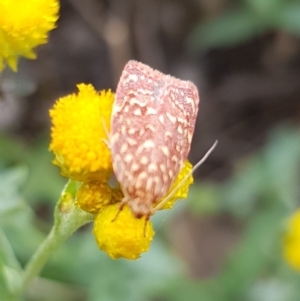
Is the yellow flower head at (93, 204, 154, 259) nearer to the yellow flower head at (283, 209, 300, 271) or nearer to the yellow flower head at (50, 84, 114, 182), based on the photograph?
the yellow flower head at (50, 84, 114, 182)

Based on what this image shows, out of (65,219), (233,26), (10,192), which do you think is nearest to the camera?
(65,219)

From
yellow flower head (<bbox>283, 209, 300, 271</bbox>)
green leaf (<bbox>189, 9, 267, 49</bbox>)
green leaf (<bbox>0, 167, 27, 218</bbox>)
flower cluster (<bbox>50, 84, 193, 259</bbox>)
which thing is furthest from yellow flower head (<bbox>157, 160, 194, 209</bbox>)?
green leaf (<bbox>189, 9, 267, 49</bbox>)

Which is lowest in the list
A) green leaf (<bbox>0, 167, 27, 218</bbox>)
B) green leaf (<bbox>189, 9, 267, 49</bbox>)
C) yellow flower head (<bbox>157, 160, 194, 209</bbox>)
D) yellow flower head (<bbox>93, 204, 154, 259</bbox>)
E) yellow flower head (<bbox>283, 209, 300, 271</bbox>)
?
yellow flower head (<bbox>93, 204, 154, 259</bbox>)

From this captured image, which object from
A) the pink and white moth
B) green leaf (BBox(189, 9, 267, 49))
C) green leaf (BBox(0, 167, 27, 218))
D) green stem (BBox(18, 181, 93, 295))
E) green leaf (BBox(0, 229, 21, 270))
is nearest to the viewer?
the pink and white moth

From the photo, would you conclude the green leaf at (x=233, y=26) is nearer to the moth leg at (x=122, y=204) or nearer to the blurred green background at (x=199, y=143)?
the blurred green background at (x=199, y=143)

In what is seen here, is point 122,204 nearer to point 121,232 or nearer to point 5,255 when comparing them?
point 121,232

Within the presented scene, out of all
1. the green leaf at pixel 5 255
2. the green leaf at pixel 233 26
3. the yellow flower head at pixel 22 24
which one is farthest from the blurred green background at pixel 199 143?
the yellow flower head at pixel 22 24

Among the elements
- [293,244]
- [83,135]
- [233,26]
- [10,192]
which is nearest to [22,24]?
[83,135]

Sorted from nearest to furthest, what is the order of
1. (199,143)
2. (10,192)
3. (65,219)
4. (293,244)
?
(65,219) < (10,192) < (293,244) < (199,143)
